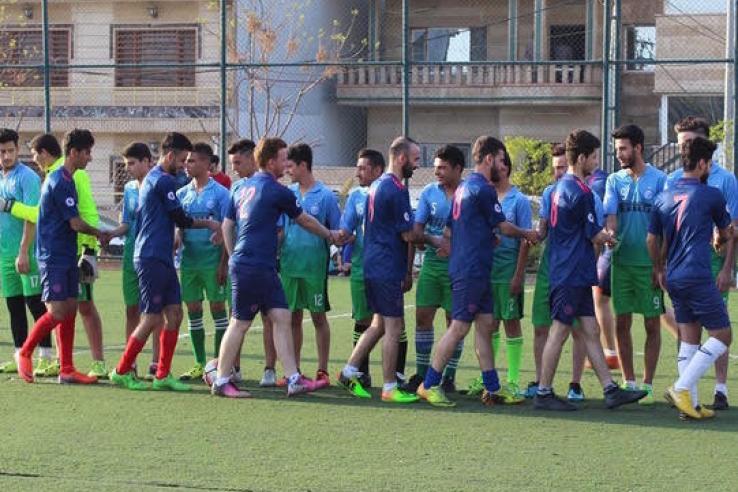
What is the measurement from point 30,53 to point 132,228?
25.9 meters

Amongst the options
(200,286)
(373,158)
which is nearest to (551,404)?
(373,158)

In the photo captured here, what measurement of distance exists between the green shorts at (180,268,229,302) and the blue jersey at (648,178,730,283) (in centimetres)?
378

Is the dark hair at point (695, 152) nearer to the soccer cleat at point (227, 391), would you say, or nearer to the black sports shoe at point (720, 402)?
the black sports shoe at point (720, 402)

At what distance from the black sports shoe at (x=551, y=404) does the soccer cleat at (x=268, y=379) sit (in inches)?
87.4

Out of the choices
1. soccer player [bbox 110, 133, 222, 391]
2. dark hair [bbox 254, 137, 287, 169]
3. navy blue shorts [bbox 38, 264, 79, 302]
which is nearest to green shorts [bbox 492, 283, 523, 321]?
dark hair [bbox 254, 137, 287, 169]

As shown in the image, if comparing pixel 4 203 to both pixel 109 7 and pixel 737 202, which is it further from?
pixel 109 7

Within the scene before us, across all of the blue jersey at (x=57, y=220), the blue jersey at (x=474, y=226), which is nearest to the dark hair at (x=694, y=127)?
the blue jersey at (x=474, y=226)

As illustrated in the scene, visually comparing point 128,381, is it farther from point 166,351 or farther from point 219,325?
point 219,325

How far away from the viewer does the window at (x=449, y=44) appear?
3678 cm

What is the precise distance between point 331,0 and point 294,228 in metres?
24.2

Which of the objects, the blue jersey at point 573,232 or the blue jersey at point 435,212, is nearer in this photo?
the blue jersey at point 573,232

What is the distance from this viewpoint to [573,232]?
9.94 meters

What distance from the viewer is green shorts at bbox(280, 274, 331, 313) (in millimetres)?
11328

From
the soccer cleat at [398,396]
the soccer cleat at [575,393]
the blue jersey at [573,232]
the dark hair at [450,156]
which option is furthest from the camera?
the dark hair at [450,156]
